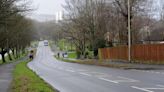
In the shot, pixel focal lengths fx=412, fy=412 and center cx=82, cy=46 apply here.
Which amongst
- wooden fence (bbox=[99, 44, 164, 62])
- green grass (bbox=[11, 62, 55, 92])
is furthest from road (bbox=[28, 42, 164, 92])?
wooden fence (bbox=[99, 44, 164, 62])

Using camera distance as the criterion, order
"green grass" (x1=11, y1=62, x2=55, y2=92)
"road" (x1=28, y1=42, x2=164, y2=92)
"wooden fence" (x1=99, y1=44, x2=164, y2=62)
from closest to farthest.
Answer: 1. "green grass" (x1=11, y1=62, x2=55, y2=92)
2. "road" (x1=28, y1=42, x2=164, y2=92)
3. "wooden fence" (x1=99, y1=44, x2=164, y2=62)

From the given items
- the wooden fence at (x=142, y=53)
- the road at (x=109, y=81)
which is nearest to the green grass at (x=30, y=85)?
the road at (x=109, y=81)

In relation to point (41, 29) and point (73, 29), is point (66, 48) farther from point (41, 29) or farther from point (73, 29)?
point (73, 29)

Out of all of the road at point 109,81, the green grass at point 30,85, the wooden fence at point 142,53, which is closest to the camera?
the green grass at point 30,85

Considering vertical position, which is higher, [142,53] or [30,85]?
[142,53]

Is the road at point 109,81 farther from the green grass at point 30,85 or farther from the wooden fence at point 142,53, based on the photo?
the wooden fence at point 142,53

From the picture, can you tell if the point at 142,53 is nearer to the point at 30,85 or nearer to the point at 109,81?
the point at 109,81

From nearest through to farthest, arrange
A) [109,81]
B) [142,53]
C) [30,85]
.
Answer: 1. [30,85]
2. [109,81]
3. [142,53]

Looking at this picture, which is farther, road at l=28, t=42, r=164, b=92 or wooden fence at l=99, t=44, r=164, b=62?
wooden fence at l=99, t=44, r=164, b=62

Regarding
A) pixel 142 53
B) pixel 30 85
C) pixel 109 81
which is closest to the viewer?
pixel 30 85

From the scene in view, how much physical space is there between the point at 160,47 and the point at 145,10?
1586cm

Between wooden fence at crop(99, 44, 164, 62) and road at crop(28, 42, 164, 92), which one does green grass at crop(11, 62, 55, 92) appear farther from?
→ wooden fence at crop(99, 44, 164, 62)

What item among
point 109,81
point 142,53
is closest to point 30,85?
point 109,81

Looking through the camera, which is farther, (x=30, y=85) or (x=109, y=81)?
(x=109, y=81)
